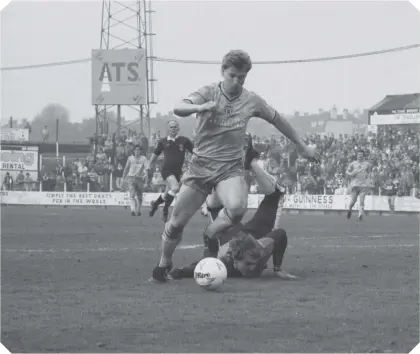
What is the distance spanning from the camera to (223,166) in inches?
370

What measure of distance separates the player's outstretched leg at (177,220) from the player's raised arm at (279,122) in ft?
3.41

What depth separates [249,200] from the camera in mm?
39062

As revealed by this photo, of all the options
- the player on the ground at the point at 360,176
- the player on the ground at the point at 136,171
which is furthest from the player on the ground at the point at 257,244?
the player on the ground at the point at 360,176

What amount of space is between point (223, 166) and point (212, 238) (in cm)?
112

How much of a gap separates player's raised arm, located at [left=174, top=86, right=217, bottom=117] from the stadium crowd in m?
25.6

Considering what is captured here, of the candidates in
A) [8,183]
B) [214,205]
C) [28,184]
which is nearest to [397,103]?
[28,184]

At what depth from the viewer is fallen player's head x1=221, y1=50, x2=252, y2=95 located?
8.99m

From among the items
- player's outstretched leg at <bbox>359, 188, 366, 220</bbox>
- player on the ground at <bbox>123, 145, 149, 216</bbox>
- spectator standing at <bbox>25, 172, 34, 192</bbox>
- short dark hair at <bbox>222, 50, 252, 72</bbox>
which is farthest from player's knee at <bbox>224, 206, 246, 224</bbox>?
spectator standing at <bbox>25, 172, 34, 192</bbox>

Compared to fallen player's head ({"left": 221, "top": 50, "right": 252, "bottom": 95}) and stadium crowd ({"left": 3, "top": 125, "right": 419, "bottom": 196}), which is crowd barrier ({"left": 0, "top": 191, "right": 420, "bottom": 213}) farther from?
fallen player's head ({"left": 221, "top": 50, "right": 252, "bottom": 95})

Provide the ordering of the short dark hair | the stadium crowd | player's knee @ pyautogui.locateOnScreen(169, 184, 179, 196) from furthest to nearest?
the stadium crowd < player's knee @ pyautogui.locateOnScreen(169, 184, 179, 196) < the short dark hair

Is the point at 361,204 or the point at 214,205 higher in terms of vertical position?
the point at 214,205

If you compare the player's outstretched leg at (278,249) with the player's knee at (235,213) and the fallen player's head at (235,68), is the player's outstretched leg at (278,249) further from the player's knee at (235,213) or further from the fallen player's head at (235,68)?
the fallen player's head at (235,68)

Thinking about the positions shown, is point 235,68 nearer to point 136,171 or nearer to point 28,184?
point 136,171

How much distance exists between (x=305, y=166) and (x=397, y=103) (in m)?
22.8
